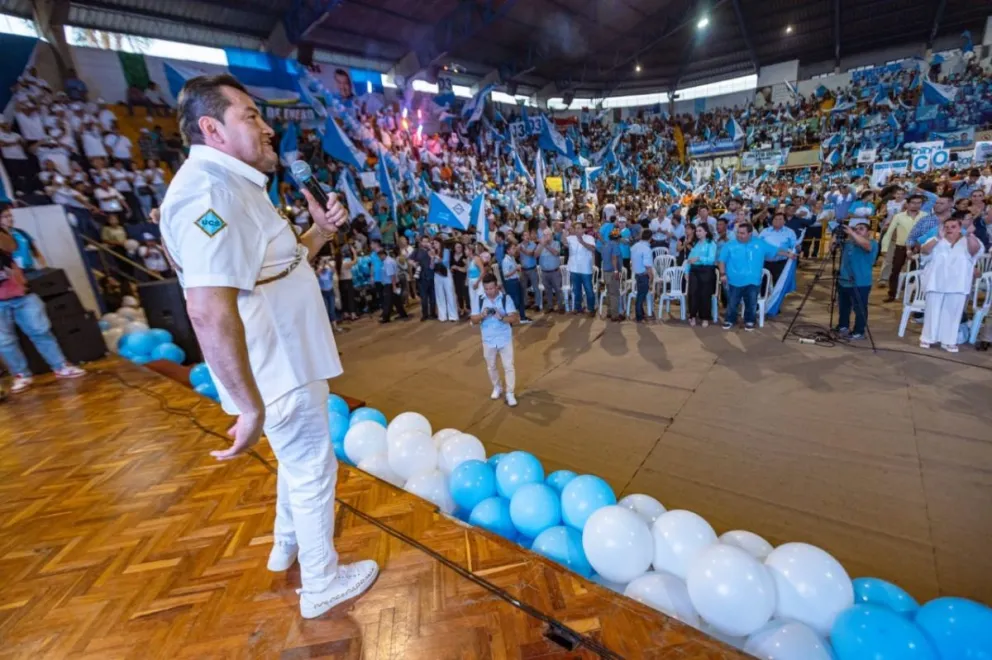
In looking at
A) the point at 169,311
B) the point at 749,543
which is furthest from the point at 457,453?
the point at 169,311

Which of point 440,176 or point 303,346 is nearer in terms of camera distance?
point 303,346

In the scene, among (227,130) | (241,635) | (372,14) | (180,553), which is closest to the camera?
(227,130)

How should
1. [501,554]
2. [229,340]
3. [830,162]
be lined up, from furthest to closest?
[830,162] < [501,554] < [229,340]

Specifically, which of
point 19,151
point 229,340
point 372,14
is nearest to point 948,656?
point 229,340

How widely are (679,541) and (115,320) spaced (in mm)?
7525

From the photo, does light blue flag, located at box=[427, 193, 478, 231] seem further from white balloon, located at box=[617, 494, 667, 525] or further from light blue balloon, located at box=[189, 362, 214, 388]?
white balloon, located at box=[617, 494, 667, 525]

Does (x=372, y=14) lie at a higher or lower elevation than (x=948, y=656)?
higher

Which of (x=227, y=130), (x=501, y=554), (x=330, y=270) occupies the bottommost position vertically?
(x=501, y=554)

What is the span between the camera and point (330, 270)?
7840 millimetres

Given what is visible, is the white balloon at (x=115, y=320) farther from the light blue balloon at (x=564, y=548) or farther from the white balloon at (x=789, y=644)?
the white balloon at (x=789, y=644)

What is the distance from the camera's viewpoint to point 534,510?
7.27 ft

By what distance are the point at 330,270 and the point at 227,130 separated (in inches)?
271

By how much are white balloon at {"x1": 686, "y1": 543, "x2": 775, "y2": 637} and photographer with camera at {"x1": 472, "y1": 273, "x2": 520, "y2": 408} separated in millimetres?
2607

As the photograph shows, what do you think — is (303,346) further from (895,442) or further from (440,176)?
(440,176)
